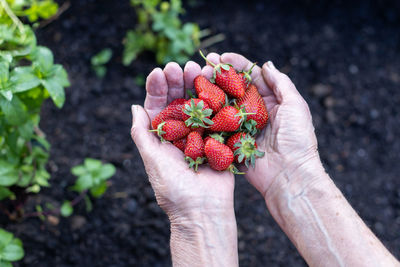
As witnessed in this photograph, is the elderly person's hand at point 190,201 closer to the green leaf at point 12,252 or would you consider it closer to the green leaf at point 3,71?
the green leaf at point 3,71

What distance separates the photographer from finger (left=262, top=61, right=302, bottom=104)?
1960 mm

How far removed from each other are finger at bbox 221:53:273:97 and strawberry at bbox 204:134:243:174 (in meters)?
0.47

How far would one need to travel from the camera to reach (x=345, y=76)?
3.34 m

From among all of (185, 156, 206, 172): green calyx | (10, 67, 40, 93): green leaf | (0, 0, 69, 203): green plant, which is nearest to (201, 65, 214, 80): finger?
(185, 156, 206, 172): green calyx

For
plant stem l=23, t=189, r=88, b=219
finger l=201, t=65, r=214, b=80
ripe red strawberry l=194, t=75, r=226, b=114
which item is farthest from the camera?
plant stem l=23, t=189, r=88, b=219

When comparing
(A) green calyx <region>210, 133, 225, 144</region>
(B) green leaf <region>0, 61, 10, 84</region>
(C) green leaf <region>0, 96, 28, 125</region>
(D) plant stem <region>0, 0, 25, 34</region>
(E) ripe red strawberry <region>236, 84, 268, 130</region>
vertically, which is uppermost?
(D) plant stem <region>0, 0, 25, 34</region>

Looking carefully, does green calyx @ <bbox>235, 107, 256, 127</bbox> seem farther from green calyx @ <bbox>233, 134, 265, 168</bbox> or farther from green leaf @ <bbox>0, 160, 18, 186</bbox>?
green leaf @ <bbox>0, 160, 18, 186</bbox>

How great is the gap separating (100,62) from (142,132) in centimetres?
147

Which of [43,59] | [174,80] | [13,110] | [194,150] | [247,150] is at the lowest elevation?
[247,150]

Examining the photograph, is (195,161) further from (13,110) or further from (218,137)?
(13,110)

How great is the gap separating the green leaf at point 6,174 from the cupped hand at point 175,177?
0.66 metres

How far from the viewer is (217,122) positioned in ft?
6.31

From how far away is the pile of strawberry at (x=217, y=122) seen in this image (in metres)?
1.85

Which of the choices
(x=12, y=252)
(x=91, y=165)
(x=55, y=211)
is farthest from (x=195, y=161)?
(x=55, y=211)
